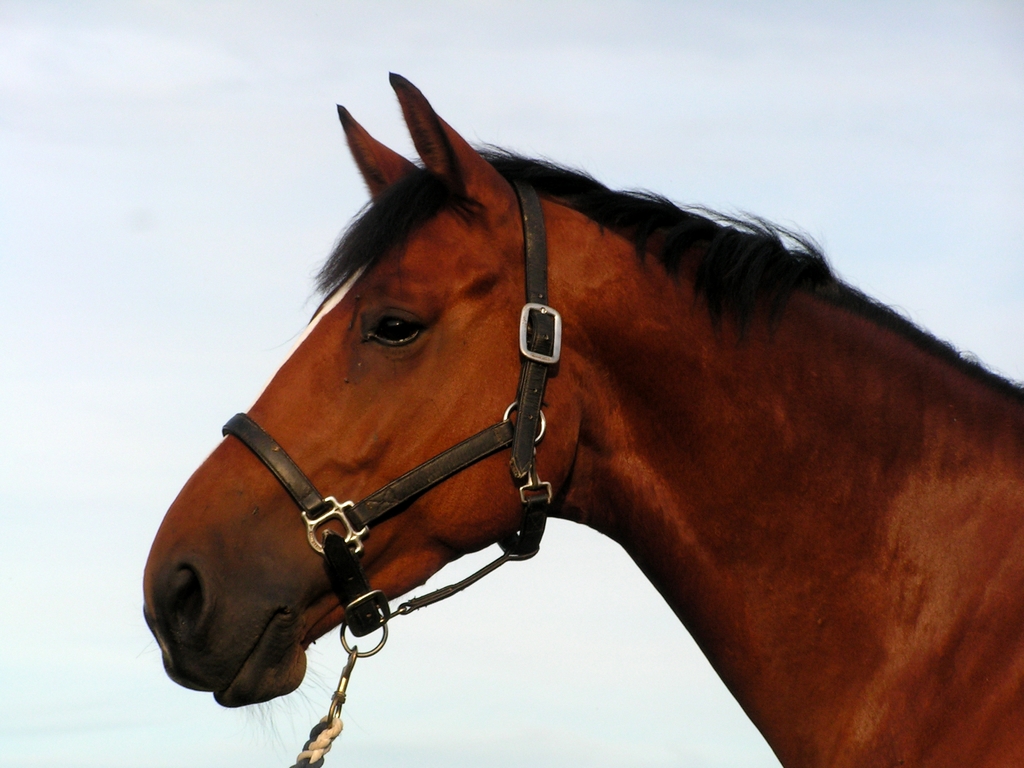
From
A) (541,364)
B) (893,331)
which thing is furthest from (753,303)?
(541,364)

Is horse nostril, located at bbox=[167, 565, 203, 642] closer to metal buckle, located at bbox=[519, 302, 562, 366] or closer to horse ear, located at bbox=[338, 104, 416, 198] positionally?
metal buckle, located at bbox=[519, 302, 562, 366]

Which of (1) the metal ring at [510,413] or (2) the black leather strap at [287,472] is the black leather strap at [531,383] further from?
(2) the black leather strap at [287,472]

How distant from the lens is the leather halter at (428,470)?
3.69m

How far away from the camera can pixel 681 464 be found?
388 cm

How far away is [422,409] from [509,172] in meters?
1.14

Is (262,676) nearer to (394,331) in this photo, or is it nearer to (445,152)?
(394,331)

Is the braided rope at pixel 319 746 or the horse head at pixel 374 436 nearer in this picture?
the horse head at pixel 374 436

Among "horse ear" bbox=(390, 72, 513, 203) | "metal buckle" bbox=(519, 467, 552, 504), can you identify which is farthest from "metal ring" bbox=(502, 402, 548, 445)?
"horse ear" bbox=(390, 72, 513, 203)

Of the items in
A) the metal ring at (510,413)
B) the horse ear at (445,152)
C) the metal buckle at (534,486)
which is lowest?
the metal buckle at (534,486)

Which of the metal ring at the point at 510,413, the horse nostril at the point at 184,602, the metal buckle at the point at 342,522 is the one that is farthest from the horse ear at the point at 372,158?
the horse nostril at the point at 184,602

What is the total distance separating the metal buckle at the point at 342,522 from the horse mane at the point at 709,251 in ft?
2.93

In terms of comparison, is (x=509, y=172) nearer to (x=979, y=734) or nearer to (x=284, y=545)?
(x=284, y=545)

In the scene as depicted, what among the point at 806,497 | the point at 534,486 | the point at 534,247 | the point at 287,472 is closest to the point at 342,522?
the point at 287,472

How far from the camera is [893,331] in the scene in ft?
13.0
